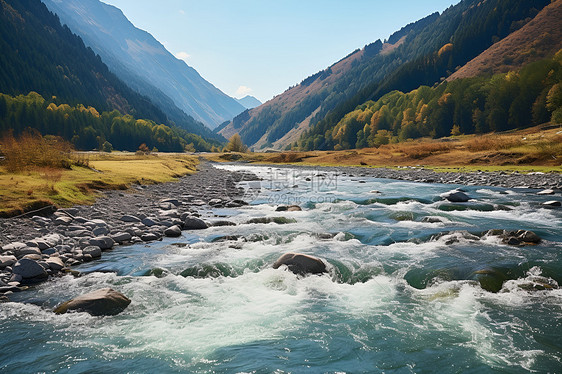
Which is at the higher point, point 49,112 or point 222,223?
point 49,112

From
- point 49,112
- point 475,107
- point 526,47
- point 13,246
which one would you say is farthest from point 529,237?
point 526,47

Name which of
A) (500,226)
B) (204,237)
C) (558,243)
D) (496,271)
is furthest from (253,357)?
(500,226)

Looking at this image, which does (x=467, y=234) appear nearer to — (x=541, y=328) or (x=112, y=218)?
(x=541, y=328)

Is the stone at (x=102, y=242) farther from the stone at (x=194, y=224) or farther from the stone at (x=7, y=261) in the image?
the stone at (x=194, y=224)

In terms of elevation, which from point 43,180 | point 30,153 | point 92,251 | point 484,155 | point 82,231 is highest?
point 30,153

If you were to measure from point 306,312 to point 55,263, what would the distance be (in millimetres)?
7178

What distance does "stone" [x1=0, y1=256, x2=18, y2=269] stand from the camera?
8789mm

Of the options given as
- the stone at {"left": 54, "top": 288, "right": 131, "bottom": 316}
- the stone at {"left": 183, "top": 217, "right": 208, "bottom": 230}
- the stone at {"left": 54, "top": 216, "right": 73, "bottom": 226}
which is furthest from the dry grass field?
the stone at {"left": 54, "top": 216, "right": 73, "bottom": 226}

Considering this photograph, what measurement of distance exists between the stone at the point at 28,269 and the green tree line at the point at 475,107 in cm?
8683

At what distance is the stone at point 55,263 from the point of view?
924cm

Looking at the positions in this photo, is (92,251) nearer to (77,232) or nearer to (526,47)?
(77,232)

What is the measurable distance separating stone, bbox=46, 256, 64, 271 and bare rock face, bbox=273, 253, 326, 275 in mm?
6021

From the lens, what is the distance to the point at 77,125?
149375mm

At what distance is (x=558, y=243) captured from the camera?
37.6 ft
